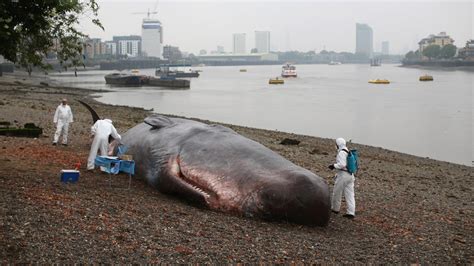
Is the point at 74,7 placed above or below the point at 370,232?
above

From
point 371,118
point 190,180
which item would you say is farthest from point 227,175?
point 371,118

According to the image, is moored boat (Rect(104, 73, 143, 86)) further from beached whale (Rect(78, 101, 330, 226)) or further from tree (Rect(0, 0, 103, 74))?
beached whale (Rect(78, 101, 330, 226))

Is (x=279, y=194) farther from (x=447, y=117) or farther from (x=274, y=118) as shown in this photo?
(x=447, y=117)

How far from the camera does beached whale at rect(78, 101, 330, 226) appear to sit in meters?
9.16

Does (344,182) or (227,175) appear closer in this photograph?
(227,175)

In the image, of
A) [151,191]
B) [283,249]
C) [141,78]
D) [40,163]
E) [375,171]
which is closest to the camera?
[283,249]

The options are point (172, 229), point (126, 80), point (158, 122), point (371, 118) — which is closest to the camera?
point (172, 229)

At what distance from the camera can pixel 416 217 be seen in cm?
1179

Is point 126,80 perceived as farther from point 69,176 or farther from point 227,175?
point 227,175

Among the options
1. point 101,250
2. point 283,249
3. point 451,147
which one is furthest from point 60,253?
point 451,147

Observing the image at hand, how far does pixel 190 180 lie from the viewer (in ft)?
34.5

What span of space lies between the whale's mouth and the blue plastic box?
6.62ft

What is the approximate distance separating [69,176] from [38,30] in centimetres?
337

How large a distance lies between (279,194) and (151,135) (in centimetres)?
466
